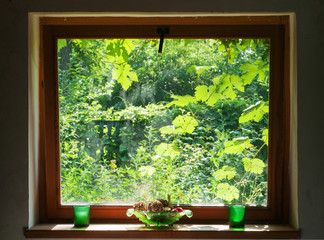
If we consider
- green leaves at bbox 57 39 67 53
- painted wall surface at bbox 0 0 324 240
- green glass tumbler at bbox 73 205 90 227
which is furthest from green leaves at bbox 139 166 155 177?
green leaves at bbox 57 39 67 53

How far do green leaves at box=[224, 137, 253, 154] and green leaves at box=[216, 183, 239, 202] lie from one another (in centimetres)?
17

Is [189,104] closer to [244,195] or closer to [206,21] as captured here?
[206,21]

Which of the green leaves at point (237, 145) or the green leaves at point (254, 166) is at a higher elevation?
the green leaves at point (237, 145)

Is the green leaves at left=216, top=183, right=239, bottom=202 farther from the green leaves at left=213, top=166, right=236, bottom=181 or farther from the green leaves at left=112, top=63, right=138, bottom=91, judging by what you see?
the green leaves at left=112, top=63, right=138, bottom=91

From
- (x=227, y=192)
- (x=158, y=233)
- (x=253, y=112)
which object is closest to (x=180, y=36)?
(x=253, y=112)

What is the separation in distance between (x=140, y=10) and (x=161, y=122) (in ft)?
1.76

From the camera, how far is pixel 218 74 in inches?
73.5

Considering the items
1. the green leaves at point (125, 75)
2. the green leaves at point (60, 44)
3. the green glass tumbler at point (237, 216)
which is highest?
the green leaves at point (60, 44)

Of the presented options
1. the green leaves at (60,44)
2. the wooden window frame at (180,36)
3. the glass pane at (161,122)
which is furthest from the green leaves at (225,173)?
the green leaves at (60,44)

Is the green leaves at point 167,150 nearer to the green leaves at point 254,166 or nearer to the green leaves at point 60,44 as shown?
the green leaves at point 254,166

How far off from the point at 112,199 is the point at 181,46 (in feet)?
2.69

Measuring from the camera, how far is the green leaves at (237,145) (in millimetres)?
1872

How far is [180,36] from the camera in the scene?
1.84 meters

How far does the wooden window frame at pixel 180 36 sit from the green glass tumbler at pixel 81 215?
98mm
